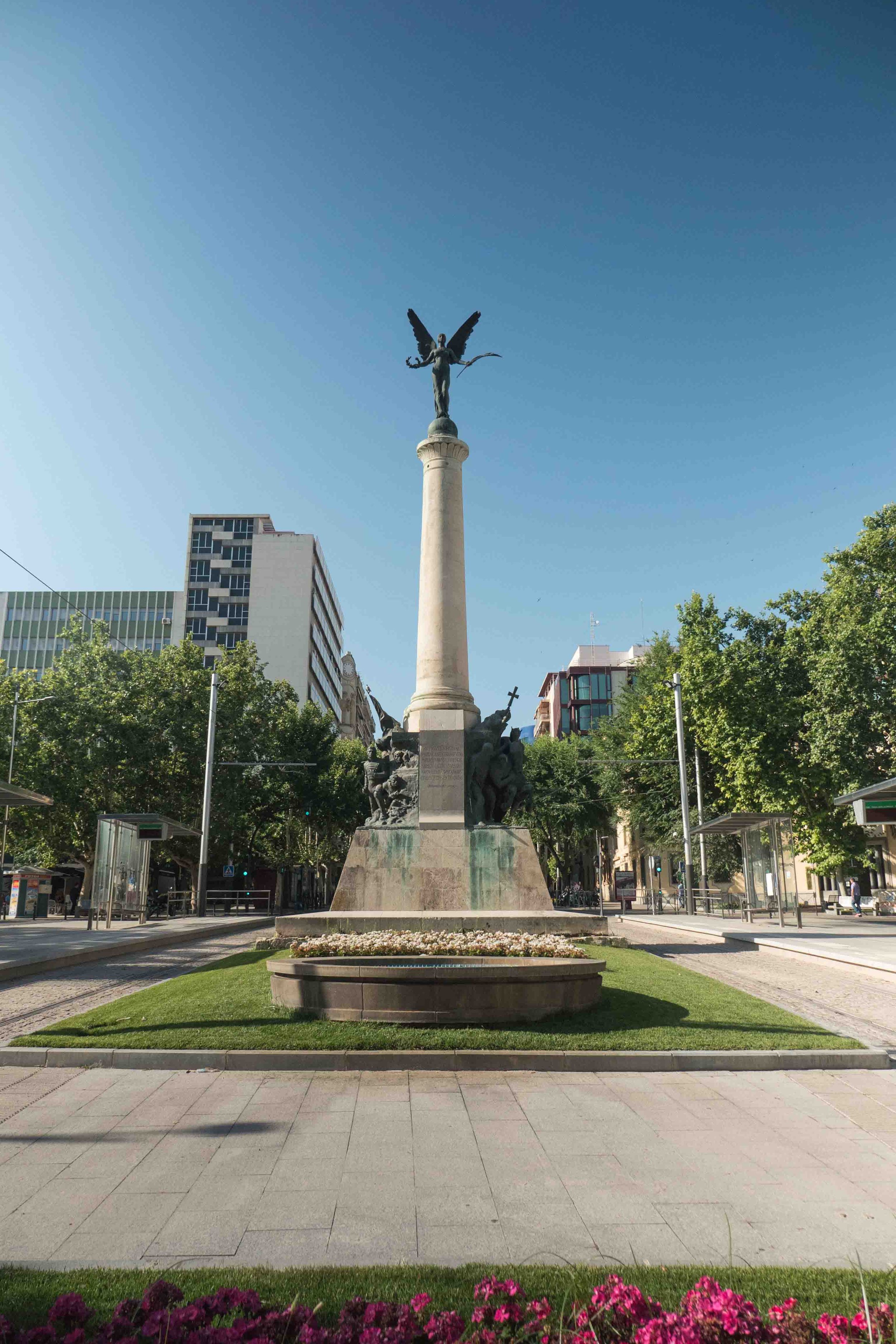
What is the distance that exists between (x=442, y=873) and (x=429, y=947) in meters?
7.29

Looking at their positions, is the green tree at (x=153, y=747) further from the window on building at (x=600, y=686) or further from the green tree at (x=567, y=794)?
the window on building at (x=600, y=686)

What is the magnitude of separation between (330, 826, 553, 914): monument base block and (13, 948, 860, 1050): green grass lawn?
648 centimetres

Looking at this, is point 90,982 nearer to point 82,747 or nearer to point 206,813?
point 206,813

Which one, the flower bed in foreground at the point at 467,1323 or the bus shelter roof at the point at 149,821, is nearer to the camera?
the flower bed in foreground at the point at 467,1323

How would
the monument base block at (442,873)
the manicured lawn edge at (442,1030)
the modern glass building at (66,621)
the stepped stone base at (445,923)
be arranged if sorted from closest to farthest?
the manicured lawn edge at (442,1030)
the stepped stone base at (445,923)
the monument base block at (442,873)
the modern glass building at (66,621)

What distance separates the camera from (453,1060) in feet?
26.1

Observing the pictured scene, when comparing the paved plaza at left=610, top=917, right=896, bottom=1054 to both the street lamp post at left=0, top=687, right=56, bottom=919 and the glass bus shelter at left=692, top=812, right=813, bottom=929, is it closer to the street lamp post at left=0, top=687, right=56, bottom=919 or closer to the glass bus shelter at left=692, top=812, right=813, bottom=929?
the glass bus shelter at left=692, top=812, right=813, bottom=929

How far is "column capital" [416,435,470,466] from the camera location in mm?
22391

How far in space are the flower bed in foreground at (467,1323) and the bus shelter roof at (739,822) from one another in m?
22.5

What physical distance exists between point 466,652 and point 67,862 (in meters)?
39.6

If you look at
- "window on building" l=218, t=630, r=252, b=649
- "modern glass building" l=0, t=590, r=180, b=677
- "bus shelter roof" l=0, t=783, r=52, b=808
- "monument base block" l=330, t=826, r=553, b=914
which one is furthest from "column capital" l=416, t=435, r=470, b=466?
"modern glass building" l=0, t=590, r=180, b=677

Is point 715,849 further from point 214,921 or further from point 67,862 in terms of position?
point 67,862

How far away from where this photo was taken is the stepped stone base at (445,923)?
15461 mm

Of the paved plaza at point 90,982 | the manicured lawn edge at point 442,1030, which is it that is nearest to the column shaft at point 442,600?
the paved plaza at point 90,982
